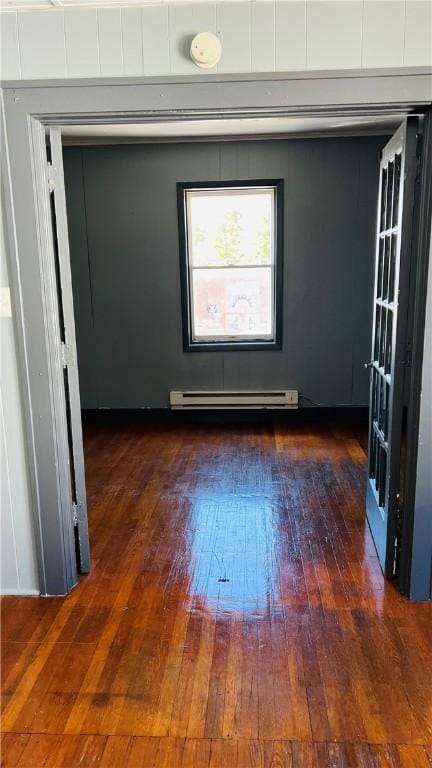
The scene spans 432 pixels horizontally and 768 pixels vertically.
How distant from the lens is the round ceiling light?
2123mm

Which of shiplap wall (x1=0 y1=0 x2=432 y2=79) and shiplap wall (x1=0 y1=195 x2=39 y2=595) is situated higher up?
shiplap wall (x1=0 y1=0 x2=432 y2=79)

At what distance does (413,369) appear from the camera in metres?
A: 2.38

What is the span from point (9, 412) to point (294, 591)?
1.64 m

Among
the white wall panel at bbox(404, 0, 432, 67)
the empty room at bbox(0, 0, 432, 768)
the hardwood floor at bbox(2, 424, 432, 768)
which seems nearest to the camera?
the hardwood floor at bbox(2, 424, 432, 768)

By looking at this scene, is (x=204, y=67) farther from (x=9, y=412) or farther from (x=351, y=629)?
(x=351, y=629)

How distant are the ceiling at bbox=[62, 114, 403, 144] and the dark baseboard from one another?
8.62 feet

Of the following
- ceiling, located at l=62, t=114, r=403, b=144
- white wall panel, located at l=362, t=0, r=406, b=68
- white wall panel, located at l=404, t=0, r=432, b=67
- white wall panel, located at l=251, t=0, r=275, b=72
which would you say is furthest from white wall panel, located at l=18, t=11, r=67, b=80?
ceiling, located at l=62, t=114, r=403, b=144

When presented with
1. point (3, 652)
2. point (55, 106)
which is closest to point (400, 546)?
point (3, 652)

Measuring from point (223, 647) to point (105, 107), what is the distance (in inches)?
92.6

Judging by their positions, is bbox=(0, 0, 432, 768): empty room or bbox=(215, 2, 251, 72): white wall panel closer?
bbox=(0, 0, 432, 768): empty room

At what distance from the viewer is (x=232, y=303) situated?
5.28m

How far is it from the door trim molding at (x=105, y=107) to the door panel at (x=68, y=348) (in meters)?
0.11

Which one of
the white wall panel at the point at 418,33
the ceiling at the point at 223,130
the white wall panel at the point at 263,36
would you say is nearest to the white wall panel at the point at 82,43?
the white wall panel at the point at 263,36

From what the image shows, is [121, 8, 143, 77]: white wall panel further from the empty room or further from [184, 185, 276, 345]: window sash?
[184, 185, 276, 345]: window sash
